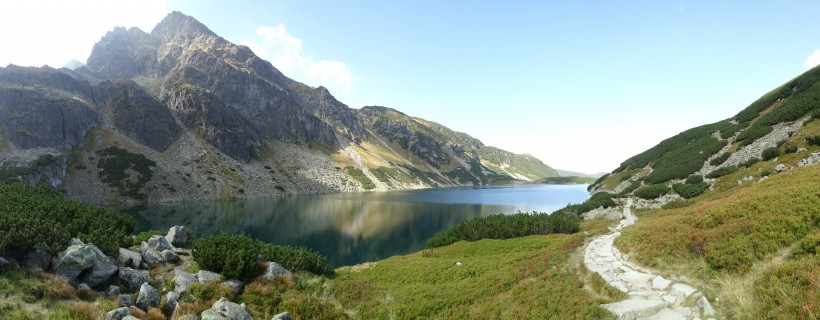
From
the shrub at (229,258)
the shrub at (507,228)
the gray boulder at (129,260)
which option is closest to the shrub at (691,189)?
the shrub at (507,228)

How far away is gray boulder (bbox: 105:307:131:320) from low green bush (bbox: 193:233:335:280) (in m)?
4.69

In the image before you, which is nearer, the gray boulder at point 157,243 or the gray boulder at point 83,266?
the gray boulder at point 83,266

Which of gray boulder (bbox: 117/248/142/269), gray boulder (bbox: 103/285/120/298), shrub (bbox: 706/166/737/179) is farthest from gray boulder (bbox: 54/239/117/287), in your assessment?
shrub (bbox: 706/166/737/179)

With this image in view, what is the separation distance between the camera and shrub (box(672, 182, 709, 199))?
4297 cm

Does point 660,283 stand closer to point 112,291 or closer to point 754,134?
point 112,291

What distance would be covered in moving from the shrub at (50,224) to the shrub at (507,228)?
33178 mm

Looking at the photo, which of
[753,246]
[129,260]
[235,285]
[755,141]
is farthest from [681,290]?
[755,141]

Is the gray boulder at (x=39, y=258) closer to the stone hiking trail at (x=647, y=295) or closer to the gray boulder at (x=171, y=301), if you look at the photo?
the gray boulder at (x=171, y=301)

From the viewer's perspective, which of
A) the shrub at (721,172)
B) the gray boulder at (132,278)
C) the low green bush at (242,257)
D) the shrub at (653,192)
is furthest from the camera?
the shrub at (653,192)

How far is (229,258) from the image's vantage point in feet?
55.4

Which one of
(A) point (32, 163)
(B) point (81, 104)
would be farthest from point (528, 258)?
(B) point (81, 104)

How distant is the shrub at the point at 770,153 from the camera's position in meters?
41.8

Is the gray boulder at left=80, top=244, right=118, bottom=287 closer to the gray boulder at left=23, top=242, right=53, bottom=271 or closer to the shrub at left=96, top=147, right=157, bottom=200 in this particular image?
the gray boulder at left=23, top=242, right=53, bottom=271

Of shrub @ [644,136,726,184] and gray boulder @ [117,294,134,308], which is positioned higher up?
shrub @ [644,136,726,184]
